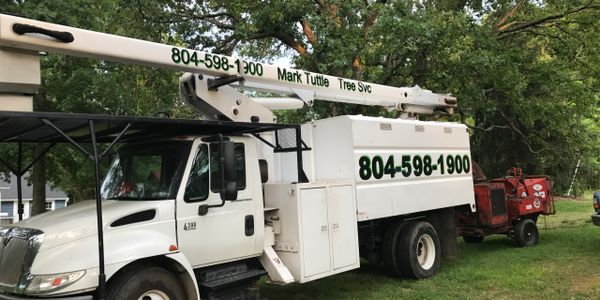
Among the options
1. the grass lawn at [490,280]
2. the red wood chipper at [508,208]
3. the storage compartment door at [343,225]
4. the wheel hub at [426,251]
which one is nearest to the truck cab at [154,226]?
A: the storage compartment door at [343,225]

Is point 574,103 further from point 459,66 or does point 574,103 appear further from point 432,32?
point 432,32

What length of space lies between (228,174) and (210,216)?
727 mm

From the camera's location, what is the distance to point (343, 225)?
295 inches

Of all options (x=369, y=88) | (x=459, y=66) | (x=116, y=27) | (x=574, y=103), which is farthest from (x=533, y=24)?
(x=116, y=27)

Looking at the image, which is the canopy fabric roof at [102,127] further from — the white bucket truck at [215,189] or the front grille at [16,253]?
the front grille at [16,253]

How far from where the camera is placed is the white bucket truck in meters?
4.96

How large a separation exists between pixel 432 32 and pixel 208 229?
8138 millimetres

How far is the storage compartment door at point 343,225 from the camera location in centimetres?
734

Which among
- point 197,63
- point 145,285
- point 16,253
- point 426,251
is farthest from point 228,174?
point 426,251

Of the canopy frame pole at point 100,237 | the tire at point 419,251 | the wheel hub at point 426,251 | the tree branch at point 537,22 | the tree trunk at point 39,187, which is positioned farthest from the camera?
the tree branch at point 537,22

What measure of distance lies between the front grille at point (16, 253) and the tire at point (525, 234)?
10170 mm

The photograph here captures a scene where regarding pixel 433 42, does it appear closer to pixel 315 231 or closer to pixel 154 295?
pixel 315 231

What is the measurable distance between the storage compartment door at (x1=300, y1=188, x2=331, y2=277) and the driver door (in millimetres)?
766

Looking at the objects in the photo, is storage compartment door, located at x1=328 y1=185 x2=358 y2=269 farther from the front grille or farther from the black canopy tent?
the front grille
